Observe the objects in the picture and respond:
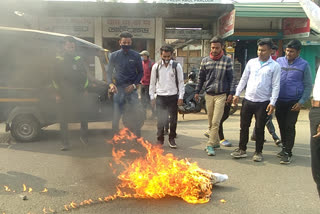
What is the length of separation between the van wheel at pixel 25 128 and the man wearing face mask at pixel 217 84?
10.6 feet

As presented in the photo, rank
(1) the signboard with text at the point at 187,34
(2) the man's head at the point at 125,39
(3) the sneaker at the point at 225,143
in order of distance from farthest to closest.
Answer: (1) the signboard with text at the point at 187,34 → (3) the sneaker at the point at 225,143 → (2) the man's head at the point at 125,39

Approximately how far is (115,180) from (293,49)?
321 cm

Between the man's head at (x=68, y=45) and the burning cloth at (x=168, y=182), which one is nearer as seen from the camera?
the burning cloth at (x=168, y=182)

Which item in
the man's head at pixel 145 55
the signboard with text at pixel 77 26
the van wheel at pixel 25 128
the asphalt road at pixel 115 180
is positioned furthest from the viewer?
the signboard with text at pixel 77 26

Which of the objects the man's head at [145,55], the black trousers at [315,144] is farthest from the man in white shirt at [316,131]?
the man's head at [145,55]

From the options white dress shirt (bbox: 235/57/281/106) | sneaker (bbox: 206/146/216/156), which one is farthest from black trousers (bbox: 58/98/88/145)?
white dress shirt (bbox: 235/57/281/106)

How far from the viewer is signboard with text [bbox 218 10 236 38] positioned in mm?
9662

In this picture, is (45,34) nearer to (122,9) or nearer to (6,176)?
(6,176)

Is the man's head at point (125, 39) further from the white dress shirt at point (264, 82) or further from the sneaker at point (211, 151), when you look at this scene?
the sneaker at point (211, 151)

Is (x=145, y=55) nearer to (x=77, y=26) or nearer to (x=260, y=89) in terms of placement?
(x=260, y=89)

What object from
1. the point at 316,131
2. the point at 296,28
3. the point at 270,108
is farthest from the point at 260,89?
the point at 296,28

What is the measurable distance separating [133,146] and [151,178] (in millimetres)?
1876

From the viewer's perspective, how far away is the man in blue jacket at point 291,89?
12.9ft

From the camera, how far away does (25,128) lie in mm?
4848
